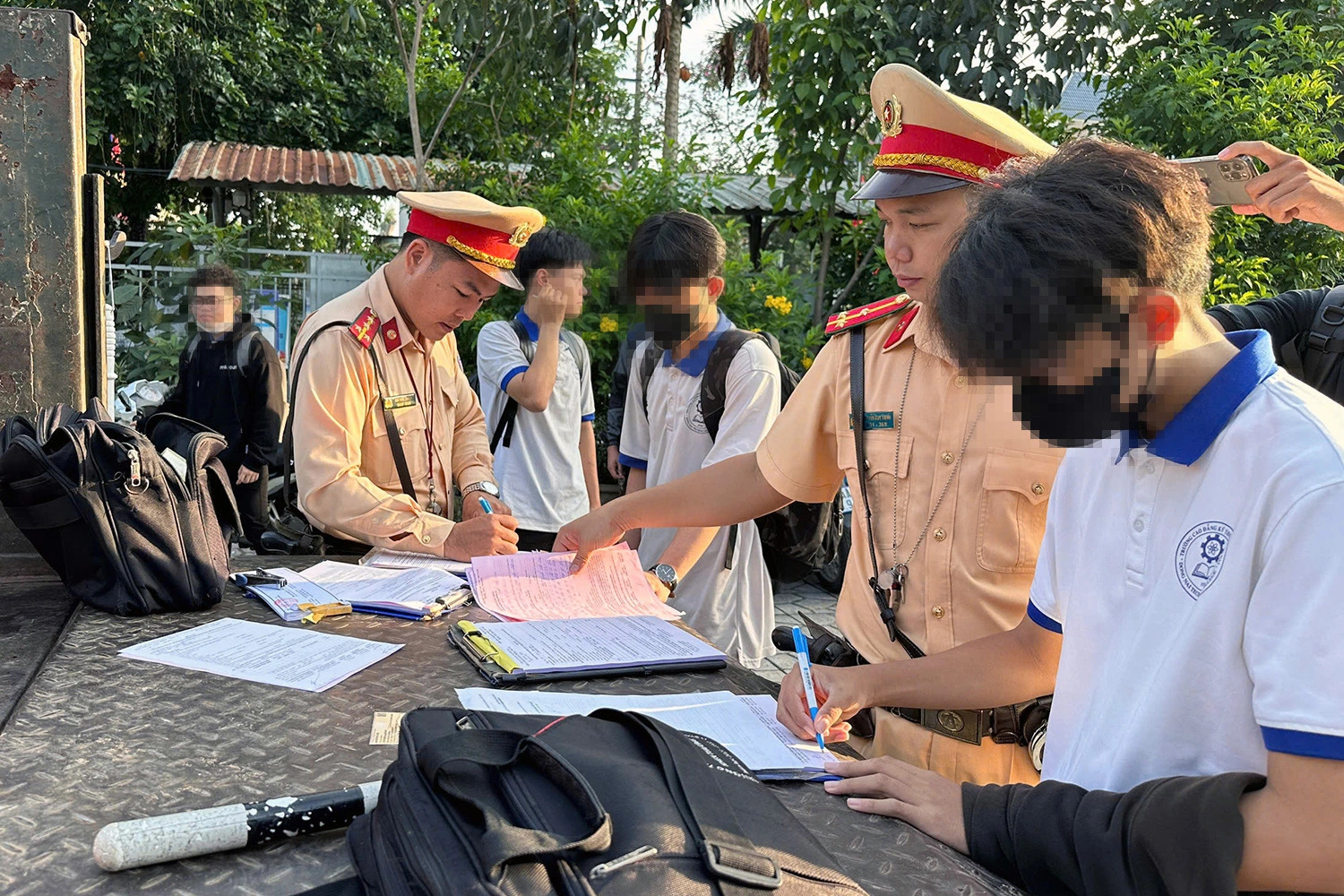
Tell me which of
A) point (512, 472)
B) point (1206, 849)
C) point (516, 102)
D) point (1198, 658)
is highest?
point (516, 102)

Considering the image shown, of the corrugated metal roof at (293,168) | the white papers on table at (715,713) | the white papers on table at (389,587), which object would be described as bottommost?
the white papers on table at (389,587)

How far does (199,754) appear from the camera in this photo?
1535 millimetres

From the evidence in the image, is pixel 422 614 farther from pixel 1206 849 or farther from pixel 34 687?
pixel 1206 849

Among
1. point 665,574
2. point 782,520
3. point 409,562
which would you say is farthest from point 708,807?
point 782,520

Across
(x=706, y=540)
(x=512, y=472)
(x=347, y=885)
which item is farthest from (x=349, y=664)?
(x=512, y=472)

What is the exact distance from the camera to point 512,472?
15.2ft

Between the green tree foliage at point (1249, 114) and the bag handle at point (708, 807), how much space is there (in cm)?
664

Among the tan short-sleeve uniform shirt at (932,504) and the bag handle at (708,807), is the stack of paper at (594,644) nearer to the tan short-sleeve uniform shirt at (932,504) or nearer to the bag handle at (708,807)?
the tan short-sleeve uniform shirt at (932,504)

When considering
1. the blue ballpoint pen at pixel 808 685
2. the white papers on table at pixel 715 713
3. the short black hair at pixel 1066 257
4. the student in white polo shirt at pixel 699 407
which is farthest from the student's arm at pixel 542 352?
the short black hair at pixel 1066 257

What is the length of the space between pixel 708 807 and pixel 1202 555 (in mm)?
628

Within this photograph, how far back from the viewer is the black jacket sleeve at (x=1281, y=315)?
2.86 meters

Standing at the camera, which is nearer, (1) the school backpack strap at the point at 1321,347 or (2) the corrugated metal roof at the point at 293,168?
(1) the school backpack strap at the point at 1321,347

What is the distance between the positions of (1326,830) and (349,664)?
1.55 m

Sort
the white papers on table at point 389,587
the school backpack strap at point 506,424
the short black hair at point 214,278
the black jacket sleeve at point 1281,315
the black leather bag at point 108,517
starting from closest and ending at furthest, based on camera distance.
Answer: the black leather bag at point 108,517, the white papers on table at point 389,587, the black jacket sleeve at point 1281,315, the school backpack strap at point 506,424, the short black hair at point 214,278
